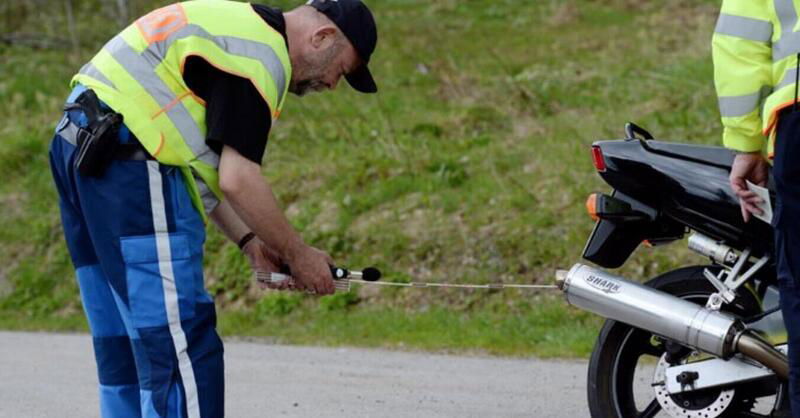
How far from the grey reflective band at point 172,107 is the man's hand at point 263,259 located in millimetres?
589

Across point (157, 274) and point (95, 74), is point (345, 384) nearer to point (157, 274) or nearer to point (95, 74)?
point (157, 274)

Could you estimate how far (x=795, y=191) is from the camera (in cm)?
406

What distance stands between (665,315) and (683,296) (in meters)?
0.19

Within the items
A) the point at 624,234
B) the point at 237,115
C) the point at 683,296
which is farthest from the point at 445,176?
the point at 237,115

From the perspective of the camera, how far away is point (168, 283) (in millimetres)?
4117

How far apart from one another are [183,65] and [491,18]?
41.1 feet

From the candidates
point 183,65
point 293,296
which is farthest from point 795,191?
point 293,296

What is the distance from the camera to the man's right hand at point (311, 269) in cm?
435

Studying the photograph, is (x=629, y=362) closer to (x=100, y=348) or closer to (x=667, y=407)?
(x=667, y=407)

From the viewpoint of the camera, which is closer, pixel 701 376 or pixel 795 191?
pixel 795 191

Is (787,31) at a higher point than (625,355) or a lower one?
higher

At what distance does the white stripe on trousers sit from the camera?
4.12 meters

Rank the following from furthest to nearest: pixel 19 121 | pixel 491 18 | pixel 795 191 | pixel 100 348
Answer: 1. pixel 491 18
2. pixel 19 121
3. pixel 100 348
4. pixel 795 191

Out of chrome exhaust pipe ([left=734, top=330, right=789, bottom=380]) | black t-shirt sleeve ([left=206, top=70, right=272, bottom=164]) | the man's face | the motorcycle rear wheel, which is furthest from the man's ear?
chrome exhaust pipe ([left=734, top=330, right=789, bottom=380])
